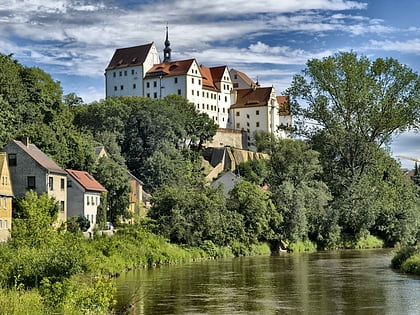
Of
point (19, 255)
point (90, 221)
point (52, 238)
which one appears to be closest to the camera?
point (19, 255)

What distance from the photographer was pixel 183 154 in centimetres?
10125

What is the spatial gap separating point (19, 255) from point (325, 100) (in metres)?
41.4

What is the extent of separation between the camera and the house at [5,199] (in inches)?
1799

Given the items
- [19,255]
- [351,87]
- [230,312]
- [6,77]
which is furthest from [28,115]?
[230,312]

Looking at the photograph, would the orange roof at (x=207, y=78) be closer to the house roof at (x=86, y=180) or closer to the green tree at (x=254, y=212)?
the green tree at (x=254, y=212)

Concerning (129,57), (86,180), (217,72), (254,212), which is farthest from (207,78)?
(86,180)

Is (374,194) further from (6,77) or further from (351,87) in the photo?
(6,77)

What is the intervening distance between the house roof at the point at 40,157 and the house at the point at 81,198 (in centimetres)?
259

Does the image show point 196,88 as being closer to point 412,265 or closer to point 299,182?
point 299,182

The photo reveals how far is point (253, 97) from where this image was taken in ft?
424

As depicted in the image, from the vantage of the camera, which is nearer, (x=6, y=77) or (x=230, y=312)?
(x=230, y=312)

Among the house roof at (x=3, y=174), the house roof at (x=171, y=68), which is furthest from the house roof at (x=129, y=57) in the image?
the house roof at (x=3, y=174)

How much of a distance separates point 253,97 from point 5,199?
282ft

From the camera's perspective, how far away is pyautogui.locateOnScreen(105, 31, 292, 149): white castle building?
11975 cm
